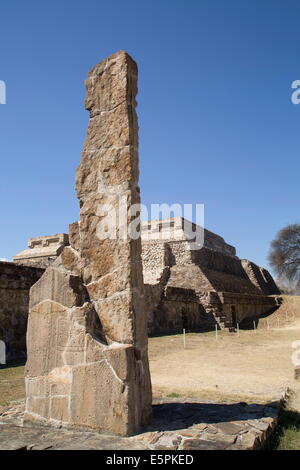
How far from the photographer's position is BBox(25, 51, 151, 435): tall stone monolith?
374 centimetres

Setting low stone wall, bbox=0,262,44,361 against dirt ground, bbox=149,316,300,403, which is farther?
low stone wall, bbox=0,262,44,361

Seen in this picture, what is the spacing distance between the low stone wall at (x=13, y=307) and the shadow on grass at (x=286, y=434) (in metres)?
6.82

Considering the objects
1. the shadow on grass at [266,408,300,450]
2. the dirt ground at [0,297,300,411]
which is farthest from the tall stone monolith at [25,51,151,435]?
the dirt ground at [0,297,300,411]

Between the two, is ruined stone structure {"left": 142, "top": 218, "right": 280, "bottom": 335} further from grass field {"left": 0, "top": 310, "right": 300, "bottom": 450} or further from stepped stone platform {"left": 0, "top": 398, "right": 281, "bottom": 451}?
stepped stone platform {"left": 0, "top": 398, "right": 281, "bottom": 451}

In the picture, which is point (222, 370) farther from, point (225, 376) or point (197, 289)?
point (197, 289)

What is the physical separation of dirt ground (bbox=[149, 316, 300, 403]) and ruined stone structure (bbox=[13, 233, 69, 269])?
739 inches

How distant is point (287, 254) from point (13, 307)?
30738 millimetres

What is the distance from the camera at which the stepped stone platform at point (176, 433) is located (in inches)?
129

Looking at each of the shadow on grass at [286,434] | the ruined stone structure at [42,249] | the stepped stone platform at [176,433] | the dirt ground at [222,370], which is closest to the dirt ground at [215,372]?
the dirt ground at [222,370]

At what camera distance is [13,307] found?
9688mm

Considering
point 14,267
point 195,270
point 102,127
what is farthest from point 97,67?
point 195,270

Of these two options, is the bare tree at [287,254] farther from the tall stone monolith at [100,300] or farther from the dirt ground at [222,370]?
the tall stone monolith at [100,300]
